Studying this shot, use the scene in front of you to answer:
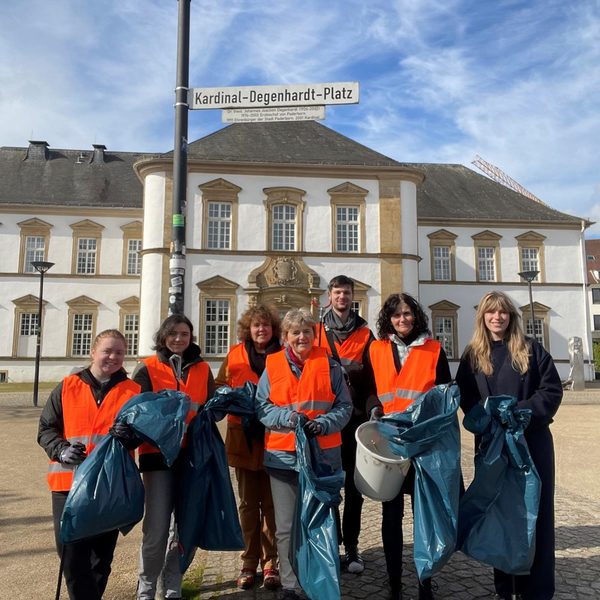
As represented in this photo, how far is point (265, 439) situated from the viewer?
146 inches

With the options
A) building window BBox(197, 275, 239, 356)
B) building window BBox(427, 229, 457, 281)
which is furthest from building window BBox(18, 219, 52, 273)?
building window BBox(427, 229, 457, 281)

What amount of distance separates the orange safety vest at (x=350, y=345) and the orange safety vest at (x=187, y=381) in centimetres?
98

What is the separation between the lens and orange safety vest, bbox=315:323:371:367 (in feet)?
13.9

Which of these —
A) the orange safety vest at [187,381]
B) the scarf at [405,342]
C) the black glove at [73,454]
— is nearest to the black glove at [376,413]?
the scarf at [405,342]

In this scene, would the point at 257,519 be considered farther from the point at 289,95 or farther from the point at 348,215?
the point at 348,215

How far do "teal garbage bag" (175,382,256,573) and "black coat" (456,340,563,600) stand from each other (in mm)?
1659

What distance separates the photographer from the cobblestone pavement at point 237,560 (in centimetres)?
367

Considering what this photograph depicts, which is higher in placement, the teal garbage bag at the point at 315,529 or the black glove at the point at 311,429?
the black glove at the point at 311,429

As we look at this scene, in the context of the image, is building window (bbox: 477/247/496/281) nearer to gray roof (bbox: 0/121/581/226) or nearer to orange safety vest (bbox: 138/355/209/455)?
gray roof (bbox: 0/121/581/226)

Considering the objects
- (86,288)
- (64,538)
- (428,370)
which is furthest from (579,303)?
(64,538)

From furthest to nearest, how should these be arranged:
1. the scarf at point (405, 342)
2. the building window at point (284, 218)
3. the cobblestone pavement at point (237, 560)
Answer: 1. the building window at point (284, 218)
2. the scarf at point (405, 342)
3. the cobblestone pavement at point (237, 560)

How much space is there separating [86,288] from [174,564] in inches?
993

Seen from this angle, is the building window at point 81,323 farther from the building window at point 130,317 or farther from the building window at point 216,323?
the building window at point 216,323

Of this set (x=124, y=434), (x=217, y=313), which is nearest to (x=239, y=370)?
(x=124, y=434)
